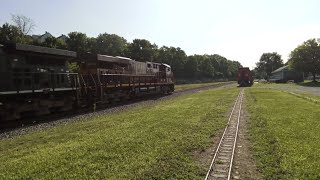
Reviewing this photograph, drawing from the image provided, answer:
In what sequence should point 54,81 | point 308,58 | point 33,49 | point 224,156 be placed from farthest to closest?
point 308,58
point 54,81
point 33,49
point 224,156

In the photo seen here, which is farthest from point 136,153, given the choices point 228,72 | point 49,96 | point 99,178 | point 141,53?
point 228,72

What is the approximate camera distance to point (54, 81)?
64.7ft

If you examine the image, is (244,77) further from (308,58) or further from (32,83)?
(32,83)

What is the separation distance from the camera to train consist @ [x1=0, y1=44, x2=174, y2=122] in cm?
1672

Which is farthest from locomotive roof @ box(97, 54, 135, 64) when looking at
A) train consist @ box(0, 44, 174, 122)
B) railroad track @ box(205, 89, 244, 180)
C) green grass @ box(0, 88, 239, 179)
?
railroad track @ box(205, 89, 244, 180)

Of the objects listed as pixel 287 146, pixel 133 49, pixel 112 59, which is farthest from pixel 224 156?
pixel 133 49

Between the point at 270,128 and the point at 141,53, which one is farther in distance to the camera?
the point at 141,53

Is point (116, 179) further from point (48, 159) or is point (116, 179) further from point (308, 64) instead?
point (308, 64)

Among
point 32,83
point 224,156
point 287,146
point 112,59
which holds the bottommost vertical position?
point 224,156

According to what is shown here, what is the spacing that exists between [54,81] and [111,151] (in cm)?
1092

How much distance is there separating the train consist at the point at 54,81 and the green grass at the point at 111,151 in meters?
2.92

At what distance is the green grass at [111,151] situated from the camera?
816 cm

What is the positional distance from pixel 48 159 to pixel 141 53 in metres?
82.8

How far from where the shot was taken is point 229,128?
15.2 meters
